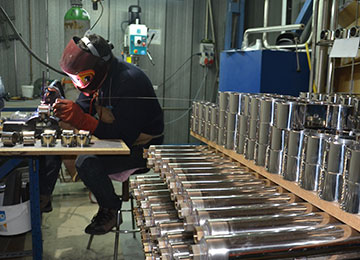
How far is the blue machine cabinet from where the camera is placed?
7.73 ft

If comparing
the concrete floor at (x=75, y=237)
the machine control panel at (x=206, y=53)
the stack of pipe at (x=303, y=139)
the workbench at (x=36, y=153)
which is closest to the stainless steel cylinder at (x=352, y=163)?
the stack of pipe at (x=303, y=139)

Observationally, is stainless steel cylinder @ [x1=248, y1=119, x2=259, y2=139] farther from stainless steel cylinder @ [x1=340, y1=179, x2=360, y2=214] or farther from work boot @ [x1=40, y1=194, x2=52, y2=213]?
work boot @ [x1=40, y1=194, x2=52, y2=213]

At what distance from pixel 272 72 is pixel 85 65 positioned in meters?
1.22

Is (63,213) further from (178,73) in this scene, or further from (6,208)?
(178,73)

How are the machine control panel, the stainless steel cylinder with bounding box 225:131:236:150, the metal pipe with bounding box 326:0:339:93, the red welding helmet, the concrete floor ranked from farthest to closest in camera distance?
1. the machine control panel
2. the concrete floor
3. the red welding helmet
4. the metal pipe with bounding box 326:0:339:93
5. the stainless steel cylinder with bounding box 225:131:236:150

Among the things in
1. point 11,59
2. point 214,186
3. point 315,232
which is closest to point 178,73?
point 11,59

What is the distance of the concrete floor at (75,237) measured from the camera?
2617 mm

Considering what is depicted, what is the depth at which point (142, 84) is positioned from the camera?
256cm

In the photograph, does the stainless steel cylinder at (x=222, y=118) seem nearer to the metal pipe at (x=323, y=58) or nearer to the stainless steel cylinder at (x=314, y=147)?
the stainless steel cylinder at (x=314, y=147)

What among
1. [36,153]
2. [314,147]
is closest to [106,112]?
[36,153]

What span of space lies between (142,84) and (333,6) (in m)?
1.32

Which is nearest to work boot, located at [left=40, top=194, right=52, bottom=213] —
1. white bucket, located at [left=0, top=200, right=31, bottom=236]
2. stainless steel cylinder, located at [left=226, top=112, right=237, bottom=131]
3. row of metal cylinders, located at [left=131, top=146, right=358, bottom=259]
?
white bucket, located at [left=0, top=200, right=31, bottom=236]

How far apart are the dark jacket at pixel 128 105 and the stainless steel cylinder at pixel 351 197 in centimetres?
178

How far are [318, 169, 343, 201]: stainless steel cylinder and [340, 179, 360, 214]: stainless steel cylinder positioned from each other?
3 centimetres
